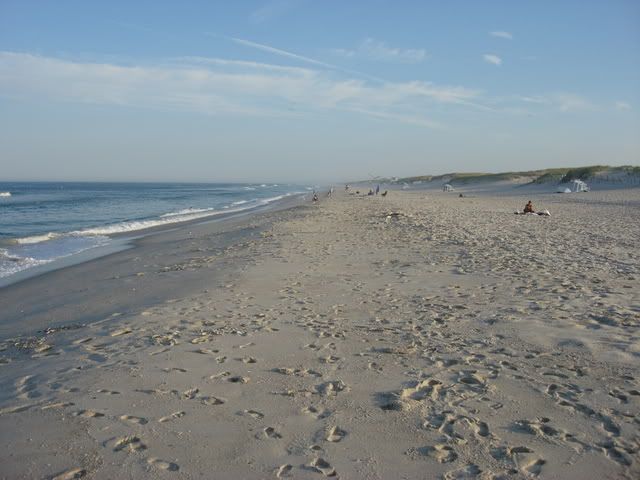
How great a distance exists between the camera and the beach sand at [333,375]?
11.2ft

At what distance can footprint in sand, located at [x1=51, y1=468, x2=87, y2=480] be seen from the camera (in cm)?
324

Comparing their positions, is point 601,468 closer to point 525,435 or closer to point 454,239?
point 525,435

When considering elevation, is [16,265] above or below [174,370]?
below

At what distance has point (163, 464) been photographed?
337cm

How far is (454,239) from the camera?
45.9 feet

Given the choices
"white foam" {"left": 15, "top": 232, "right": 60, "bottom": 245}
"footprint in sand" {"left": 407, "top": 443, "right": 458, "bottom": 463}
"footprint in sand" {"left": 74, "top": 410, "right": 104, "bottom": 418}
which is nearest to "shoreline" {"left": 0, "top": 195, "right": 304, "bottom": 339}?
"footprint in sand" {"left": 74, "top": 410, "right": 104, "bottom": 418}

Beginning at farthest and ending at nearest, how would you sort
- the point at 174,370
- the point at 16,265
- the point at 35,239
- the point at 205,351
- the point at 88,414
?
the point at 35,239 < the point at 16,265 < the point at 205,351 < the point at 174,370 < the point at 88,414

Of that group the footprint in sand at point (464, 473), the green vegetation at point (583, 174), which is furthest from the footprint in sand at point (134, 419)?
the green vegetation at point (583, 174)

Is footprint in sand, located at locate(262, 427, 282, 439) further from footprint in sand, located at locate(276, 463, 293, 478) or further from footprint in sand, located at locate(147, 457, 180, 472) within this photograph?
footprint in sand, located at locate(147, 457, 180, 472)

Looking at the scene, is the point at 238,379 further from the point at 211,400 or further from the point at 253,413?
the point at 253,413

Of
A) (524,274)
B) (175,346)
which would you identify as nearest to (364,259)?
(524,274)

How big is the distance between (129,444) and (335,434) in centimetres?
158

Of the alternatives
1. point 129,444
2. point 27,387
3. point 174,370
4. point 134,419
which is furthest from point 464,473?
point 27,387

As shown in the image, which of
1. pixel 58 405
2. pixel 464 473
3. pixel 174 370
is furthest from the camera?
pixel 174 370
